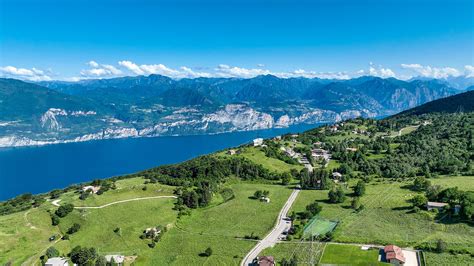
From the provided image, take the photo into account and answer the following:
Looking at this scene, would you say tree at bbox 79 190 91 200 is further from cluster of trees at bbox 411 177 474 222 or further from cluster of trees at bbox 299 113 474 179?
cluster of trees at bbox 299 113 474 179

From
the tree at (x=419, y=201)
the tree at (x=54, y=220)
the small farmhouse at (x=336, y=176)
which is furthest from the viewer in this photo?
the small farmhouse at (x=336, y=176)

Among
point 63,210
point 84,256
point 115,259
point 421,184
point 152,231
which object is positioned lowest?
point 115,259

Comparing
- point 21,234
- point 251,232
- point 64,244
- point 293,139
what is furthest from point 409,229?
point 293,139

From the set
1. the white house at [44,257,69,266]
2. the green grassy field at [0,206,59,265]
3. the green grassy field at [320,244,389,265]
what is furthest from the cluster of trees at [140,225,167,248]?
the green grassy field at [320,244,389,265]

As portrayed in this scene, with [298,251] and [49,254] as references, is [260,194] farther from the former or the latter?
[49,254]

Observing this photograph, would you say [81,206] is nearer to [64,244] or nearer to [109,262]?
[64,244]

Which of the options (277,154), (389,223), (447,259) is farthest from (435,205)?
(277,154)

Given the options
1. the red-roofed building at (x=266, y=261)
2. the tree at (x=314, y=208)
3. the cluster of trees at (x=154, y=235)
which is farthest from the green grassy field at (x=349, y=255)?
the cluster of trees at (x=154, y=235)

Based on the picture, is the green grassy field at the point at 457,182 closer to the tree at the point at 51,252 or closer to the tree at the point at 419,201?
the tree at the point at 419,201
